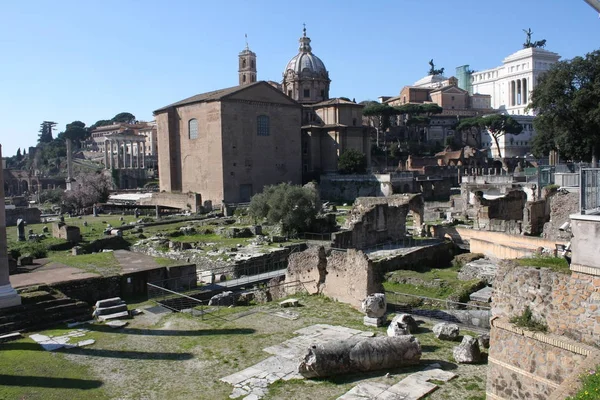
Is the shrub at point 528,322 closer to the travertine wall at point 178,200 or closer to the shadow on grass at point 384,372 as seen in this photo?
the shadow on grass at point 384,372

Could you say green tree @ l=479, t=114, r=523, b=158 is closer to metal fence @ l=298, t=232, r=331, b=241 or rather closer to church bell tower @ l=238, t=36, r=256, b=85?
church bell tower @ l=238, t=36, r=256, b=85

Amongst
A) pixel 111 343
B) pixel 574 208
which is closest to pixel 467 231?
pixel 574 208

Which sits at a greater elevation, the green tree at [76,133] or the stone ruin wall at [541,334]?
the green tree at [76,133]

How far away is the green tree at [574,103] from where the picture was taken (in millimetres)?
23438

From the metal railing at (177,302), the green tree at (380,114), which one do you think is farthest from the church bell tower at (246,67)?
the metal railing at (177,302)

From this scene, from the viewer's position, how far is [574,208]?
52.3ft

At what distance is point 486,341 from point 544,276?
7.95ft

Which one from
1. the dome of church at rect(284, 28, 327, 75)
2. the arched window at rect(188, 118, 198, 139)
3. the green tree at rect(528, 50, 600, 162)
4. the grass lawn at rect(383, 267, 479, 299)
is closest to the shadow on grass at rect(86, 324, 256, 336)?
the grass lawn at rect(383, 267, 479, 299)

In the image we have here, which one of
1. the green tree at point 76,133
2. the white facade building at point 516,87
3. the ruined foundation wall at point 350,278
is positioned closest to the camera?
the ruined foundation wall at point 350,278

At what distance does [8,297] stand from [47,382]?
3.60 metres

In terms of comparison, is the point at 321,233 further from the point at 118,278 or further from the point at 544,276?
the point at 544,276

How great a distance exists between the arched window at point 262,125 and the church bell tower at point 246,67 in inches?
905

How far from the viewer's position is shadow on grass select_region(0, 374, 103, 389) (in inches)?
290

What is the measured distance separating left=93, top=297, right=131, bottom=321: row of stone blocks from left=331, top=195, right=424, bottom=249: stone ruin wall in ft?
32.6
